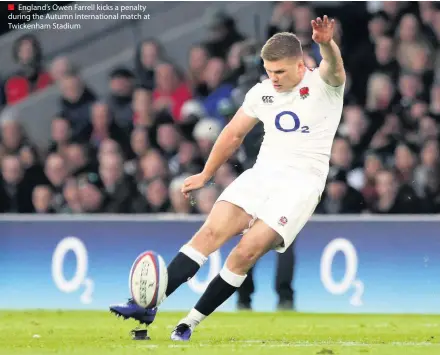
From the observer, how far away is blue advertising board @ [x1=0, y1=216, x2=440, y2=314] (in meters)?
12.0

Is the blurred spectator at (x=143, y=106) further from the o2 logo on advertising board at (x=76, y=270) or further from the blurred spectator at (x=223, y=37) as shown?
the o2 logo on advertising board at (x=76, y=270)

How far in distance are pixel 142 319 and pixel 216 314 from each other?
13.1 ft

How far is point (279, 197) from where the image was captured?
27.0 feet

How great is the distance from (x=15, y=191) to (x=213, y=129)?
2479 millimetres

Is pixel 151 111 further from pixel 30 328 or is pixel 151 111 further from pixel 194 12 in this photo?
pixel 30 328

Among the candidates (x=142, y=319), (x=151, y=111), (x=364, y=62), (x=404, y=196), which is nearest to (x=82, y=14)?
(x=151, y=111)

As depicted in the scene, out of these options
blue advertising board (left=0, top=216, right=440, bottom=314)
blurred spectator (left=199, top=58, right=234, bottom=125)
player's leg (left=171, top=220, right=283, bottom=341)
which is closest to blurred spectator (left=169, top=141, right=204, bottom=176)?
blurred spectator (left=199, top=58, right=234, bottom=125)

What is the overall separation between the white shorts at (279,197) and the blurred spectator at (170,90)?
236 inches

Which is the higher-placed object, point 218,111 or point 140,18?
point 140,18

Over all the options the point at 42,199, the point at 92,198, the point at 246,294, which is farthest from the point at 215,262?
the point at 42,199

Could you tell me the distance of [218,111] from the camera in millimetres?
13562

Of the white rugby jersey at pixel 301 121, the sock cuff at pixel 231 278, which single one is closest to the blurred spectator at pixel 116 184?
the white rugby jersey at pixel 301 121

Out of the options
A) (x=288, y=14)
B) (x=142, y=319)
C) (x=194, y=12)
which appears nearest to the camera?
(x=142, y=319)

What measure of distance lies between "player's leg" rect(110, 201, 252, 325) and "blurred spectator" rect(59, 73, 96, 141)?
21.6ft
